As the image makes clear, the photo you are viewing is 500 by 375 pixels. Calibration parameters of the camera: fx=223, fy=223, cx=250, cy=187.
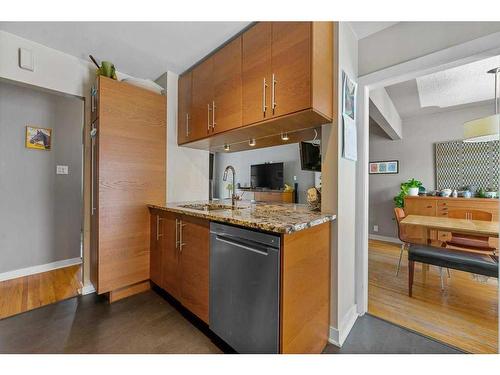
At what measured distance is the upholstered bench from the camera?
1.85 m

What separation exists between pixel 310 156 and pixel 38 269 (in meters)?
3.34

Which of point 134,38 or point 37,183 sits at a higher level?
point 134,38

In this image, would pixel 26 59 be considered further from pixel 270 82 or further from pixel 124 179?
pixel 270 82

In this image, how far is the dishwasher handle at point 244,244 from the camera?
1.17m

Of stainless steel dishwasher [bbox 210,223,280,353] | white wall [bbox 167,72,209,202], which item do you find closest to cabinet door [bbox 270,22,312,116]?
stainless steel dishwasher [bbox 210,223,280,353]

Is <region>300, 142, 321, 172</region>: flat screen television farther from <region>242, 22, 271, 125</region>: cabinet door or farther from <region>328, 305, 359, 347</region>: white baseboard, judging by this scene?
<region>328, 305, 359, 347</region>: white baseboard

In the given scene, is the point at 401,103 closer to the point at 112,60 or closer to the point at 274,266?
the point at 274,266

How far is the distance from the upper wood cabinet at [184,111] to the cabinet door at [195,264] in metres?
1.01

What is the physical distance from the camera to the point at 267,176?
2.46m

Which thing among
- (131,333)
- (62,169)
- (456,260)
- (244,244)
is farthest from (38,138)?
(456,260)

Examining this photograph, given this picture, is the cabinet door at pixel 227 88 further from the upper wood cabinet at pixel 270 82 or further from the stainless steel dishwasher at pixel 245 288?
the stainless steel dishwasher at pixel 245 288

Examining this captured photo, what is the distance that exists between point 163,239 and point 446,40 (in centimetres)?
254

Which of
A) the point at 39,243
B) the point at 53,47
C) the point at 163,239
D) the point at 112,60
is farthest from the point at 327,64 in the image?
the point at 39,243

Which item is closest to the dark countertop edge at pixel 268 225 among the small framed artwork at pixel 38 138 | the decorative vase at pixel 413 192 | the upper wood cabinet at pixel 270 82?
the upper wood cabinet at pixel 270 82
